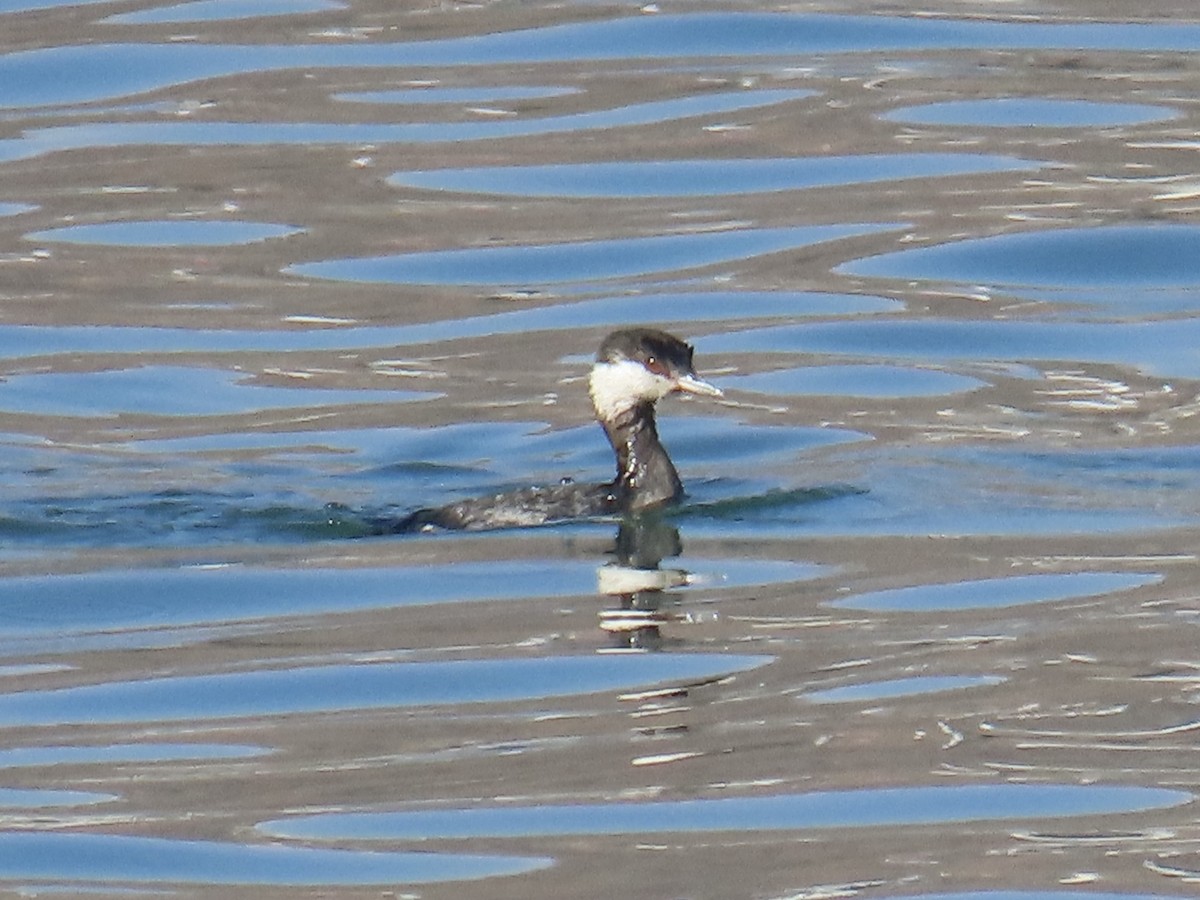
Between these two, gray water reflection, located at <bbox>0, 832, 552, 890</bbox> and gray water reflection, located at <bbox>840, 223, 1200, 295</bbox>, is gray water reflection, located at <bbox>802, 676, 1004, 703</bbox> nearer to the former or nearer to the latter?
gray water reflection, located at <bbox>0, 832, 552, 890</bbox>

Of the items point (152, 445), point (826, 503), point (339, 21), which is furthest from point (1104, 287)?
point (339, 21)

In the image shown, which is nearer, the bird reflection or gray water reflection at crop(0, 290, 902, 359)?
the bird reflection

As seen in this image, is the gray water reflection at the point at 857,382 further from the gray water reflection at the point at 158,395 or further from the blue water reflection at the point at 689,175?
the blue water reflection at the point at 689,175

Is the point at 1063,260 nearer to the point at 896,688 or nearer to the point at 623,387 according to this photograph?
the point at 623,387

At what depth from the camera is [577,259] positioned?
16656mm

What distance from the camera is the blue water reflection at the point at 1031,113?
1850cm

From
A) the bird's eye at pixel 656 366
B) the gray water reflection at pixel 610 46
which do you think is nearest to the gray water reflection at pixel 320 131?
the gray water reflection at pixel 610 46

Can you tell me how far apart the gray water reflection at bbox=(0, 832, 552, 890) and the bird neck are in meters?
4.91

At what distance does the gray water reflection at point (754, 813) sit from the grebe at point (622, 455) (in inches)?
162

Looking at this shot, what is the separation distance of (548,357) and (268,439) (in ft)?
6.60

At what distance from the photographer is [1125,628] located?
930 centimetres

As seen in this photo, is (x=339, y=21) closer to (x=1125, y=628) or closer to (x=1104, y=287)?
(x=1104, y=287)

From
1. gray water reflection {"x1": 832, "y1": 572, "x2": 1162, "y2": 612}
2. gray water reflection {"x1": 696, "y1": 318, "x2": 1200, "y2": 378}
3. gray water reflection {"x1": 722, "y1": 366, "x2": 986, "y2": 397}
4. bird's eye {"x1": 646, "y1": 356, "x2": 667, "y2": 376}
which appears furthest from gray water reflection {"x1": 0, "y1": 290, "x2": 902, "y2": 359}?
gray water reflection {"x1": 832, "y1": 572, "x2": 1162, "y2": 612}

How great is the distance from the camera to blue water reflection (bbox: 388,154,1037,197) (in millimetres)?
17797
